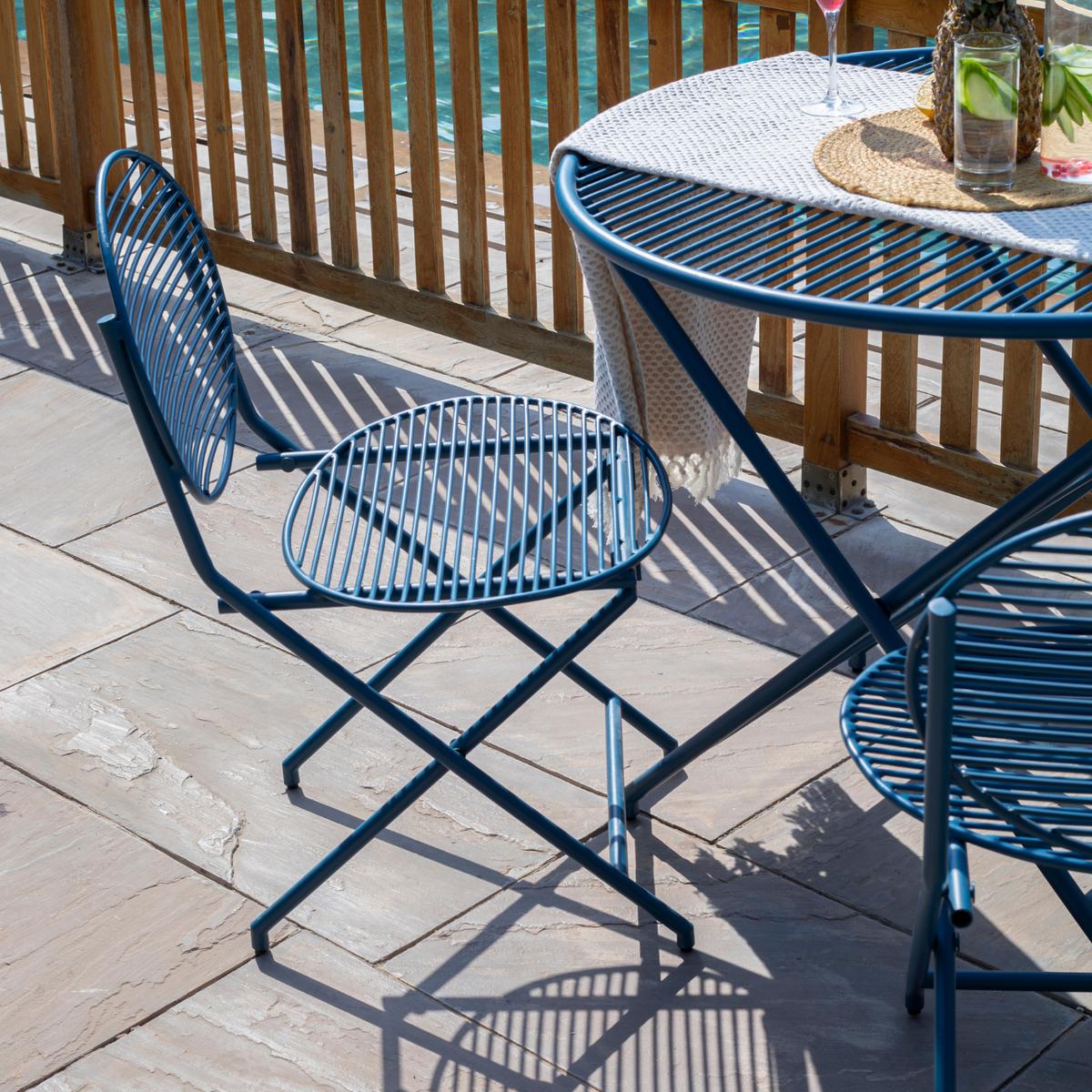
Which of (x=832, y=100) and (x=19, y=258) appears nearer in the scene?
(x=832, y=100)

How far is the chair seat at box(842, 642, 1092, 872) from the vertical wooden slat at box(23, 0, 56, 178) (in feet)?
13.5

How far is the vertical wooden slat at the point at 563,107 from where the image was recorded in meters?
3.43

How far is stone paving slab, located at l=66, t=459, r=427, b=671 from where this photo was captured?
3.02 meters

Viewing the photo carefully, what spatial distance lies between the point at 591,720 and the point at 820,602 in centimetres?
61

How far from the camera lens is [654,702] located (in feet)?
9.07

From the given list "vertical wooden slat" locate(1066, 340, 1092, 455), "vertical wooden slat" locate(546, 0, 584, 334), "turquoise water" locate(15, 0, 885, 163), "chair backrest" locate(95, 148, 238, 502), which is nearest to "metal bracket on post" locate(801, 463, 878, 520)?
"vertical wooden slat" locate(1066, 340, 1092, 455)

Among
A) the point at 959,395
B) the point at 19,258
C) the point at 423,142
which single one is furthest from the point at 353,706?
the point at 19,258

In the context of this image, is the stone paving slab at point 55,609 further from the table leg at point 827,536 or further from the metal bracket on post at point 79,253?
the metal bracket on post at point 79,253

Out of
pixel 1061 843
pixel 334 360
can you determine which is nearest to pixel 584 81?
pixel 334 360

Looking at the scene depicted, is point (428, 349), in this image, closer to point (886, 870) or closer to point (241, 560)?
point (241, 560)

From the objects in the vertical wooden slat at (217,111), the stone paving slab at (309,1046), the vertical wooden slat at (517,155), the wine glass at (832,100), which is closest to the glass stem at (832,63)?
the wine glass at (832,100)

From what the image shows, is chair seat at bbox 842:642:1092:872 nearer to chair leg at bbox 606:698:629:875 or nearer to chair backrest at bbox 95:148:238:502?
chair leg at bbox 606:698:629:875

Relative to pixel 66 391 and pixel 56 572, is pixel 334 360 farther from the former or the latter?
pixel 56 572

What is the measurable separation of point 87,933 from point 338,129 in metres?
2.47
